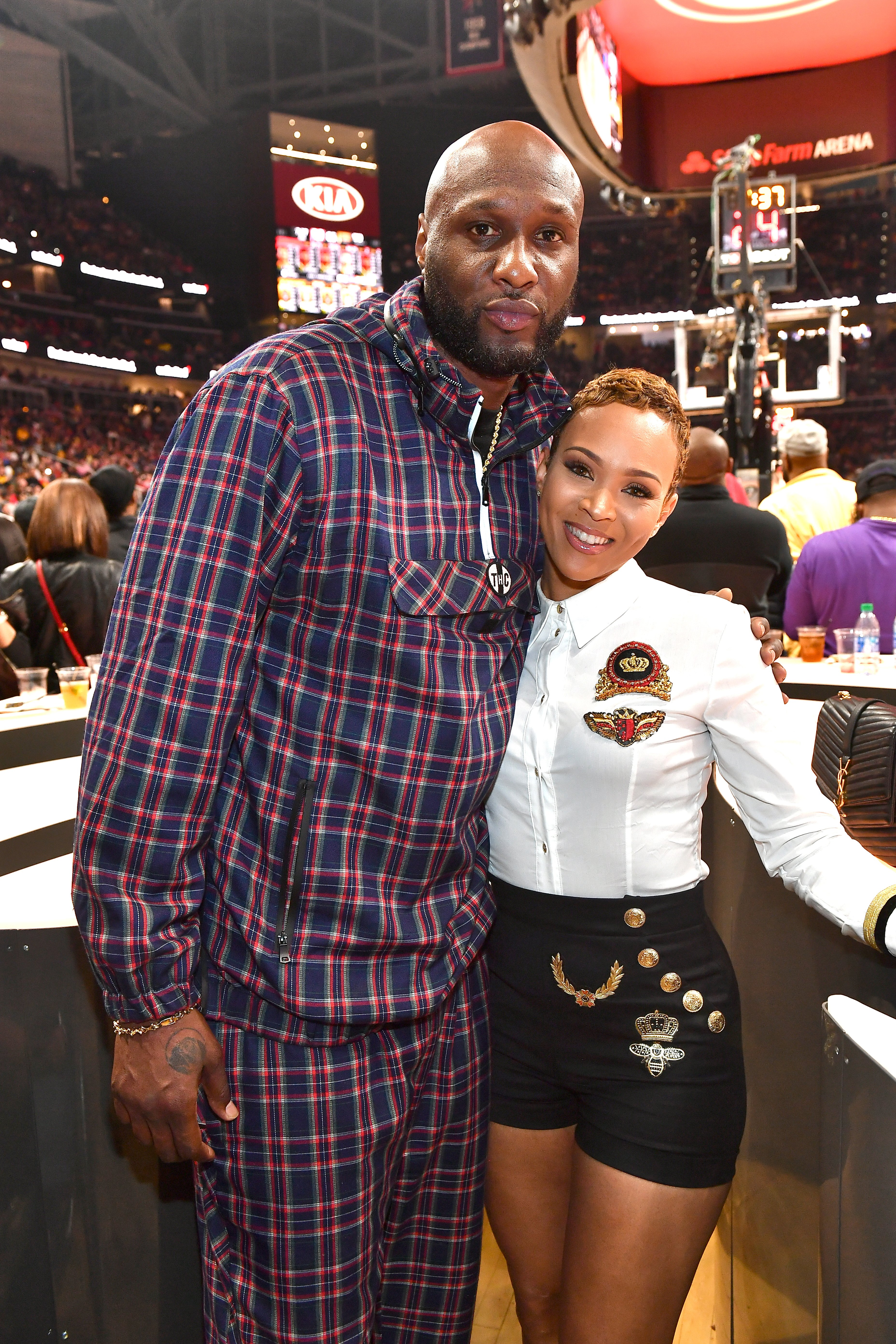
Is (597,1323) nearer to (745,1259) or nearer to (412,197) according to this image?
(745,1259)

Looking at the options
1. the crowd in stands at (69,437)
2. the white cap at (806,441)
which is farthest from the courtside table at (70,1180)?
the crowd in stands at (69,437)

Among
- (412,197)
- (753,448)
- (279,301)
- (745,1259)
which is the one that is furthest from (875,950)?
(412,197)

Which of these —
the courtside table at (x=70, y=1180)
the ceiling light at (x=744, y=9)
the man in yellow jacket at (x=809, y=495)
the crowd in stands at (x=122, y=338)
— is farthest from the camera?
the crowd in stands at (x=122, y=338)

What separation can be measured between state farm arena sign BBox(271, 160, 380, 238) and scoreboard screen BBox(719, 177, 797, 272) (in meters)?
8.57

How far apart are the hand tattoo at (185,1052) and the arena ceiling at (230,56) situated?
14.8 meters

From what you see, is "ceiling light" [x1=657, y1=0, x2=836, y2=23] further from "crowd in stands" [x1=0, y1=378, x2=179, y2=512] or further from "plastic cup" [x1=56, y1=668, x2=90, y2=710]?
"crowd in stands" [x1=0, y1=378, x2=179, y2=512]

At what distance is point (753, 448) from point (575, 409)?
700cm

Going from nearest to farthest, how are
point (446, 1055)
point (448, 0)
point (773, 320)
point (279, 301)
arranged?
point (446, 1055), point (448, 0), point (773, 320), point (279, 301)

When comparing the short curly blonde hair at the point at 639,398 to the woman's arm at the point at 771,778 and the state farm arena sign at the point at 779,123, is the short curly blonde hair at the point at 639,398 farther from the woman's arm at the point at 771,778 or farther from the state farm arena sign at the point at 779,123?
the state farm arena sign at the point at 779,123

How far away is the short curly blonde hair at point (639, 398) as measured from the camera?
4.56 ft

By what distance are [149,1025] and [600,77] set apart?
8369 millimetres

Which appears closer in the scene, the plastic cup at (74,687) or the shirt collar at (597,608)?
the shirt collar at (597,608)

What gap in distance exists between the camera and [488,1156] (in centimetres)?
145

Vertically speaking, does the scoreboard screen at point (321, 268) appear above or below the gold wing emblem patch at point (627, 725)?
above
